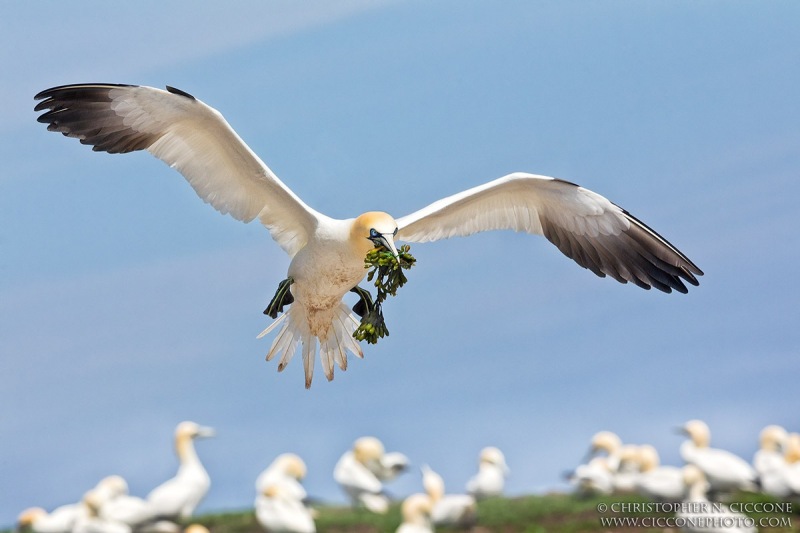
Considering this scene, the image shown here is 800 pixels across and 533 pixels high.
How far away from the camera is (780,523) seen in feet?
42.9

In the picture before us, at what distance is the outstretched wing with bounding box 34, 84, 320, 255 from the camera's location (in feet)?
32.8

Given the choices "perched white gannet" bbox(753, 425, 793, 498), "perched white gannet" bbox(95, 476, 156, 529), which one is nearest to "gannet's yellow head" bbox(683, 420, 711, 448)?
"perched white gannet" bbox(753, 425, 793, 498)

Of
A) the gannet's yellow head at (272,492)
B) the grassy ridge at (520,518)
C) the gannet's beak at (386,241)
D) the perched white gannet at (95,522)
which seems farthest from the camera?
the perched white gannet at (95,522)

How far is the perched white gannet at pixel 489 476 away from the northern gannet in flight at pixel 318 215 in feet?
15.2

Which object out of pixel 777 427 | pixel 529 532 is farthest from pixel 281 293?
pixel 777 427

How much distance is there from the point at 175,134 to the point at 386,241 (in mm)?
1912

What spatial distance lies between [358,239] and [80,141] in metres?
2.30

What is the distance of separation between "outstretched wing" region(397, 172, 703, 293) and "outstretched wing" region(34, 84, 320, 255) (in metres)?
1.27

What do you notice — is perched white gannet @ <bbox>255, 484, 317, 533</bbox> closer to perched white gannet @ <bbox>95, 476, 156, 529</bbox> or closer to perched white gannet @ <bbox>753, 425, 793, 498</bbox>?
perched white gannet @ <bbox>95, 476, 156, 529</bbox>

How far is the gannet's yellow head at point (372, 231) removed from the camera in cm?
963

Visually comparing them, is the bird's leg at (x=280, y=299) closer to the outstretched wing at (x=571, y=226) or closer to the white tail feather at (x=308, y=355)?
the white tail feather at (x=308, y=355)

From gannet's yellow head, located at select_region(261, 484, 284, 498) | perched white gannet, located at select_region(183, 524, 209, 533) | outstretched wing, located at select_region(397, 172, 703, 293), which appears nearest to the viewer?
outstretched wing, located at select_region(397, 172, 703, 293)

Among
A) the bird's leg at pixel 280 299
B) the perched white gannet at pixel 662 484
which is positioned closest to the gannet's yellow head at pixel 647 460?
the perched white gannet at pixel 662 484

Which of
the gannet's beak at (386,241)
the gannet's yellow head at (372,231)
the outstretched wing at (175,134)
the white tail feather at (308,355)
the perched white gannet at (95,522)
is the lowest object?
the perched white gannet at (95,522)
